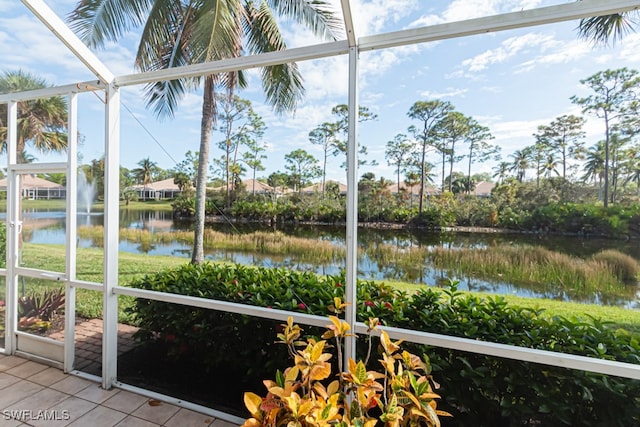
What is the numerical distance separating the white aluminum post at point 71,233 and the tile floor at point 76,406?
251mm

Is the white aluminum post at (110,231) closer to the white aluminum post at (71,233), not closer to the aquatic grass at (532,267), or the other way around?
the white aluminum post at (71,233)

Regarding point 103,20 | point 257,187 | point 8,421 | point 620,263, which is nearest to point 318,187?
point 257,187

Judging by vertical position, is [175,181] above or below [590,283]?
above

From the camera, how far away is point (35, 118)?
293 centimetres

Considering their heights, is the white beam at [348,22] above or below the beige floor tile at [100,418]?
above

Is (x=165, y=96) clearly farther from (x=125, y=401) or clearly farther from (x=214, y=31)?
(x=125, y=401)

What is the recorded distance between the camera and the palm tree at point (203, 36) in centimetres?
363

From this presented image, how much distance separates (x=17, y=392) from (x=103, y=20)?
13.3ft

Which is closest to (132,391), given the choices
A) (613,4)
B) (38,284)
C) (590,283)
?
(38,284)

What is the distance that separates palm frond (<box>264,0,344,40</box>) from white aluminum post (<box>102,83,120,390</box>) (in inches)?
100

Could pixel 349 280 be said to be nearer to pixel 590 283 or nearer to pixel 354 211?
pixel 354 211

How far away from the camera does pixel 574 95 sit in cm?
255

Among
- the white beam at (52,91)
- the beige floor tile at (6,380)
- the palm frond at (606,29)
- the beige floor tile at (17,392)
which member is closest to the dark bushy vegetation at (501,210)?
the palm frond at (606,29)

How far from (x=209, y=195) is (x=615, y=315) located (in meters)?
4.57
